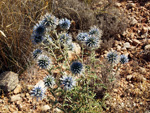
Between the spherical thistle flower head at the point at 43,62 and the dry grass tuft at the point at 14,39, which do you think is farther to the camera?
the dry grass tuft at the point at 14,39

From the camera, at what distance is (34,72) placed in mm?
3709

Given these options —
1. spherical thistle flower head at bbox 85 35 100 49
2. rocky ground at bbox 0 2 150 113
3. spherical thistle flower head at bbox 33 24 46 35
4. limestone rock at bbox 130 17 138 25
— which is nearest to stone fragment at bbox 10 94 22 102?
rocky ground at bbox 0 2 150 113

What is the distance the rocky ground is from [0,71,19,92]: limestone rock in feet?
0.35

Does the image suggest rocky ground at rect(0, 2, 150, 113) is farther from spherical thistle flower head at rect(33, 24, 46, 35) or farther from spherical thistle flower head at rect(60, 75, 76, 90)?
spherical thistle flower head at rect(33, 24, 46, 35)

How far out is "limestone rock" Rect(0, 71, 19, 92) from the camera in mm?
3434

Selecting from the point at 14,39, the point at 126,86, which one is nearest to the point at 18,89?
the point at 14,39

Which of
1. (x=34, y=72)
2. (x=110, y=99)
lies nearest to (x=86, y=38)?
(x=110, y=99)

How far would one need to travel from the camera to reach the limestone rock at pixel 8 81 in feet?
11.3

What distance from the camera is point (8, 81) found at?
11.3 ft

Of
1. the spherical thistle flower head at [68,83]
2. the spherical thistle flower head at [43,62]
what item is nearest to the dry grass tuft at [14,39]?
the spherical thistle flower head at [43,62]

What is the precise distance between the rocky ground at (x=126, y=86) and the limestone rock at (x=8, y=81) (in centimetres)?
11

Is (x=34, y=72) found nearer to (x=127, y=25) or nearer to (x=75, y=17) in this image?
(x=75, y=17)

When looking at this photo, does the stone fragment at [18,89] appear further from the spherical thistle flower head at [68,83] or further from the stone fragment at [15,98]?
the spherical thistle flower head at [68,83]

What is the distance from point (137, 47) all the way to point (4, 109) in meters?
3.09
